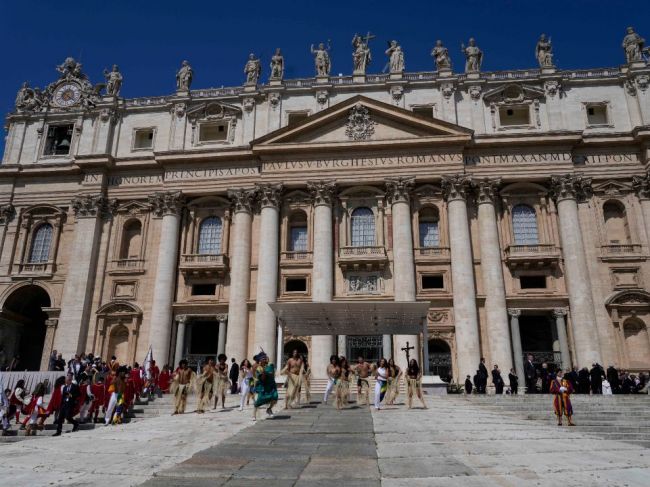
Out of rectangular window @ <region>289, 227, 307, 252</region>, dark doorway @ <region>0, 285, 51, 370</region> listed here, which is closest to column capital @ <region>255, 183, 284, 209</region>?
rectangular window @ <region>289, 227, 307, 252</region>

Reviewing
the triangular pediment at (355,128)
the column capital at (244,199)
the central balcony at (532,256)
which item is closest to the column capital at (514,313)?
the central balcony at (532,256)

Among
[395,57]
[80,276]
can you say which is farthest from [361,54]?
[80,276]

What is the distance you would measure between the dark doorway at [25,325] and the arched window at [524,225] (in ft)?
104

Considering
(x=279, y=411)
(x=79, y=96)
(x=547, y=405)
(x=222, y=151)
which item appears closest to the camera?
(x=279, y=411)

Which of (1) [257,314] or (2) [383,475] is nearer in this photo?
(2) [383,475]

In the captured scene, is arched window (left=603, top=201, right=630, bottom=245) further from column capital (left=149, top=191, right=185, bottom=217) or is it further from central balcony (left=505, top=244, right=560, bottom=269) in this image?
column capital (left=149, top=191, right=185, bottom=217)

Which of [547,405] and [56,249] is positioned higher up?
[56,249]

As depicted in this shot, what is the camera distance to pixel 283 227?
34.9 m

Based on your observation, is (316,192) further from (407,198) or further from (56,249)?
(56,249)

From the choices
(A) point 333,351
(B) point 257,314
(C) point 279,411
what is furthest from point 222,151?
(C) point 279,411

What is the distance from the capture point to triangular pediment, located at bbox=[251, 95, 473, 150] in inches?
1353

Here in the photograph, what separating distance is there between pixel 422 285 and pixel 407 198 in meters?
5.56

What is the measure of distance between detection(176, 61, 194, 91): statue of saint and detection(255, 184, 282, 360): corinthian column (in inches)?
439

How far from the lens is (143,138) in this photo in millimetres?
39438
